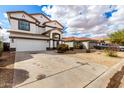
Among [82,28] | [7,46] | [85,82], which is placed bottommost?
[85,82]

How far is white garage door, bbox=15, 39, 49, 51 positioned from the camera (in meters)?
16.5

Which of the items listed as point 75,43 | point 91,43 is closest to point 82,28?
point 75,43

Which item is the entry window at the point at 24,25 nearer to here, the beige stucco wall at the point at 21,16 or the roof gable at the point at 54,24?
the beige stucco wall at the point at 21,16

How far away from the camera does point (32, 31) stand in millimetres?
20047

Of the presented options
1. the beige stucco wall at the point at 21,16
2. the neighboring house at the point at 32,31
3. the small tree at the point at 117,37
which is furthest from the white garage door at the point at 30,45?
the small tree at the point at 117,37

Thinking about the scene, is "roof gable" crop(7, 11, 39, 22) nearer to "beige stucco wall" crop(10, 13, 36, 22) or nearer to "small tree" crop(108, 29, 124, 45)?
"beige stucco wall" crop(10, 13, 36, 22)

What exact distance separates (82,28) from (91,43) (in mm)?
8063

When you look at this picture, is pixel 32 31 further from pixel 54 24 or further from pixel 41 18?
pixel 54 24

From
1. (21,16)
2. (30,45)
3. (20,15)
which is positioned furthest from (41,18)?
(30,45)

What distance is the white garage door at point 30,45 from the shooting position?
1655 cm

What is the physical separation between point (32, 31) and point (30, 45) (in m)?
3.06
